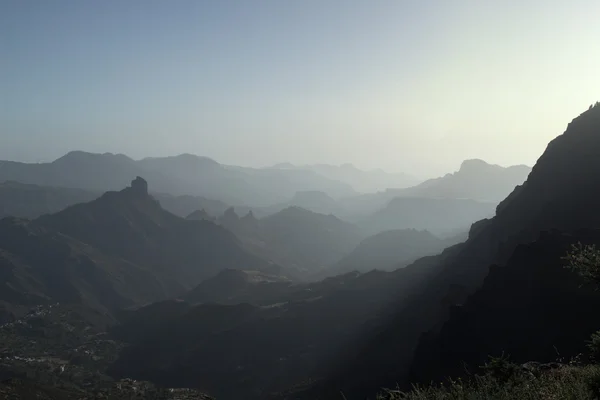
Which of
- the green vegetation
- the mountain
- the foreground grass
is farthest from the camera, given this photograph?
the mountain

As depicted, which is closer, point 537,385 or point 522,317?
point 537,385

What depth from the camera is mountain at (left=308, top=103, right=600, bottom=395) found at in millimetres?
53219

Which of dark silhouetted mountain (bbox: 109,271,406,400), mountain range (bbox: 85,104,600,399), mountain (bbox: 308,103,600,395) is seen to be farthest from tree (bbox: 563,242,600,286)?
dark silhouetted mountain (bbox: 109,271,406,400)

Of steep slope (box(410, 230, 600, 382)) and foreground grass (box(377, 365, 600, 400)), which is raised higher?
foreground grass (box(377, 365, 600, 400))

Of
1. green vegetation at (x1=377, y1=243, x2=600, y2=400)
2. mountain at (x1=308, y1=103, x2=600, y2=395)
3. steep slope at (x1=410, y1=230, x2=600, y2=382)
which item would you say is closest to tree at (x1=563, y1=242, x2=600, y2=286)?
green vegetation at (x1=377, y1=243, x2=600, y2=400)

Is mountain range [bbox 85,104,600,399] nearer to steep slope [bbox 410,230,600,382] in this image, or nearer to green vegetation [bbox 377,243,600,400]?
steep slope [bbox 410,230,600,382]

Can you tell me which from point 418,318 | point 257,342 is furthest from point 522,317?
point 257,342

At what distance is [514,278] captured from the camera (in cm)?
6034

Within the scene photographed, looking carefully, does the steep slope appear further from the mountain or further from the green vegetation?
the green vegetation

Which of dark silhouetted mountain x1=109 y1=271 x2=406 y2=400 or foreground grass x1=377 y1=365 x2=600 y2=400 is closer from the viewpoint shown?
foreground grass x1=377 y1=365 x2=600 y2=400

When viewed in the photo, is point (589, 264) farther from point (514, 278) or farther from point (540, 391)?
point (514, 278)

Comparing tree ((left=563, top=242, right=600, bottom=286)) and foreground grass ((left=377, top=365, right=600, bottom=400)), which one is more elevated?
tree ((left=563, top=242, right=600, bottom=286))

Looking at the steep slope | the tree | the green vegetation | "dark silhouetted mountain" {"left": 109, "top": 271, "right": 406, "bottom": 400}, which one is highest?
the tree

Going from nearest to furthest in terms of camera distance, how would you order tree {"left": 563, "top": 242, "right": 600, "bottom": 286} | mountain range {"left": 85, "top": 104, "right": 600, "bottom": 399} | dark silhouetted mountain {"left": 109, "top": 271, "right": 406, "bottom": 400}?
1. tree {"left": 563, "top": 242, "right": 600, "bottom": 286}
2. mountain range {"left": 85, "top": 104, "right": 600, "bottom": 399}
3. dark silhouetted mountain {"left": 109, "top": 271, "right": 406, "bottom": 400}
